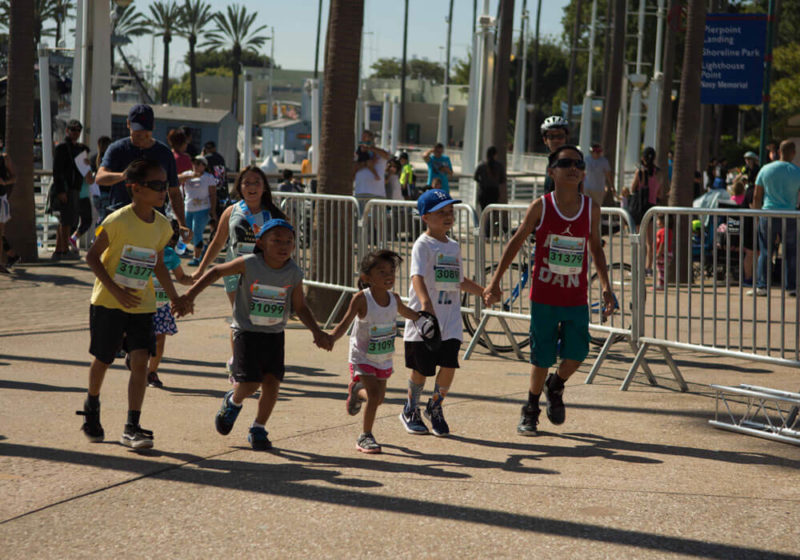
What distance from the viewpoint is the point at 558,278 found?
21.1 feet

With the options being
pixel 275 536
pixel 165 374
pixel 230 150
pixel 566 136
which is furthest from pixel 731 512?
pixel 230 150

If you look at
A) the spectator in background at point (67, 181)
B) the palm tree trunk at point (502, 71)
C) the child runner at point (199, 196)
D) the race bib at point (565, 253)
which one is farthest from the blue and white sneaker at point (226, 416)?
the palm tree trunk at point (502, 71)

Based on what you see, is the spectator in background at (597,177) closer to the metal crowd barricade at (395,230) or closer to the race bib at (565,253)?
the metal crowd barricade at (395,230)

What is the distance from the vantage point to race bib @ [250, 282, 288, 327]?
19.2 ft

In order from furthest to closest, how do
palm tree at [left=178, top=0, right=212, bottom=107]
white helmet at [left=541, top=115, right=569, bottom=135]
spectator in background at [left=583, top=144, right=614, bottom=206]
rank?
1. palm tree at [left=178, top=0, right=212, bottom=107]
2. spectator in background at [left=583, top=144, right=614, bottom=206]
3. white helmet at [left=541, top=115, right=569, bottom=135]

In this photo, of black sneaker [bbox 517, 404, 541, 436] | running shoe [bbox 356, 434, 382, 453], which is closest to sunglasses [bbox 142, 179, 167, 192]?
running shoe [bbox 356, 434, 382, 453]

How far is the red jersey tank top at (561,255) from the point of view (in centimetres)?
641

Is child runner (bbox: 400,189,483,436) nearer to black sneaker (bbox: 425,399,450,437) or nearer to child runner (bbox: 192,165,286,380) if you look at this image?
black sneaker (bbox: 425,399,450,437)

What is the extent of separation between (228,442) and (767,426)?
3301mm

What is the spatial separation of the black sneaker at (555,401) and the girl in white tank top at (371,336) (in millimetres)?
1190

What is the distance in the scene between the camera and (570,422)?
692cm

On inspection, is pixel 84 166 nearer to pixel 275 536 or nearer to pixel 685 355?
pixel 685 355

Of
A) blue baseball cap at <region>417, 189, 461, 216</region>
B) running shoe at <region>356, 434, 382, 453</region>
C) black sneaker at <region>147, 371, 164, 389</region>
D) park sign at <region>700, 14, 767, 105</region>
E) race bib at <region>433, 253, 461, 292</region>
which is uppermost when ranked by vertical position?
park sign at <region>700, 14, 767, 105</region>

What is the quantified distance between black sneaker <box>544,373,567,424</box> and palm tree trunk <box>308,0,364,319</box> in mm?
4489
